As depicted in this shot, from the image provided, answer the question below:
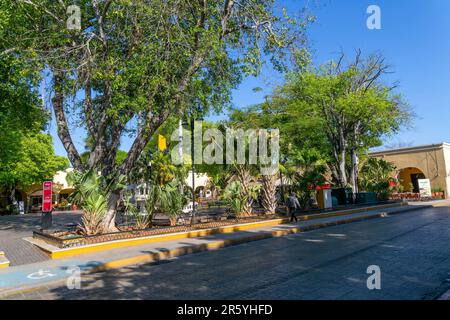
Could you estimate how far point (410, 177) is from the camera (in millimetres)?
44219

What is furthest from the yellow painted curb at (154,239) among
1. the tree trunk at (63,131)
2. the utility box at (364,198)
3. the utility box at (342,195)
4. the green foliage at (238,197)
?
the utility box at (364,198)

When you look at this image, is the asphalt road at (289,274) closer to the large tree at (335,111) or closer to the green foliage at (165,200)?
the green foliage at (165,200)

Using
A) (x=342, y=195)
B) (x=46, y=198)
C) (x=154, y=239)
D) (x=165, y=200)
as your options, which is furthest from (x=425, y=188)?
(x=46, y=198)

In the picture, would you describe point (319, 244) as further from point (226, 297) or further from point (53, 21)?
point (53, 21)

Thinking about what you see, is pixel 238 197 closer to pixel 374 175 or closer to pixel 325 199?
pixel 325 199

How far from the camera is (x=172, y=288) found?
6438 mm

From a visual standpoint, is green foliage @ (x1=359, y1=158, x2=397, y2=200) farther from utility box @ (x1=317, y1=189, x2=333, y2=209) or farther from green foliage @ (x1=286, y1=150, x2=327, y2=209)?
green foliage @ (x1=286, y1=150, x2=327, y2=209)

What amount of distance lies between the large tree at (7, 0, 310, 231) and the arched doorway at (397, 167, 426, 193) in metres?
36.6

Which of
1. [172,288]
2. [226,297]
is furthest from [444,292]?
[172,288]

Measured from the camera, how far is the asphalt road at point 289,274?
5910 millimetres

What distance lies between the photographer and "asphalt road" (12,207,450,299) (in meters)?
5.91

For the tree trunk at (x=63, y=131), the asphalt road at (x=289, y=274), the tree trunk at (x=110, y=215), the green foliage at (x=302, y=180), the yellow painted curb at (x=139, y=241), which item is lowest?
the asphalt road at (x=289, y=274)

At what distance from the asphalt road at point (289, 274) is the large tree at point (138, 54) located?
5909 mm

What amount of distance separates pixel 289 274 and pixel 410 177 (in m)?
44.0
